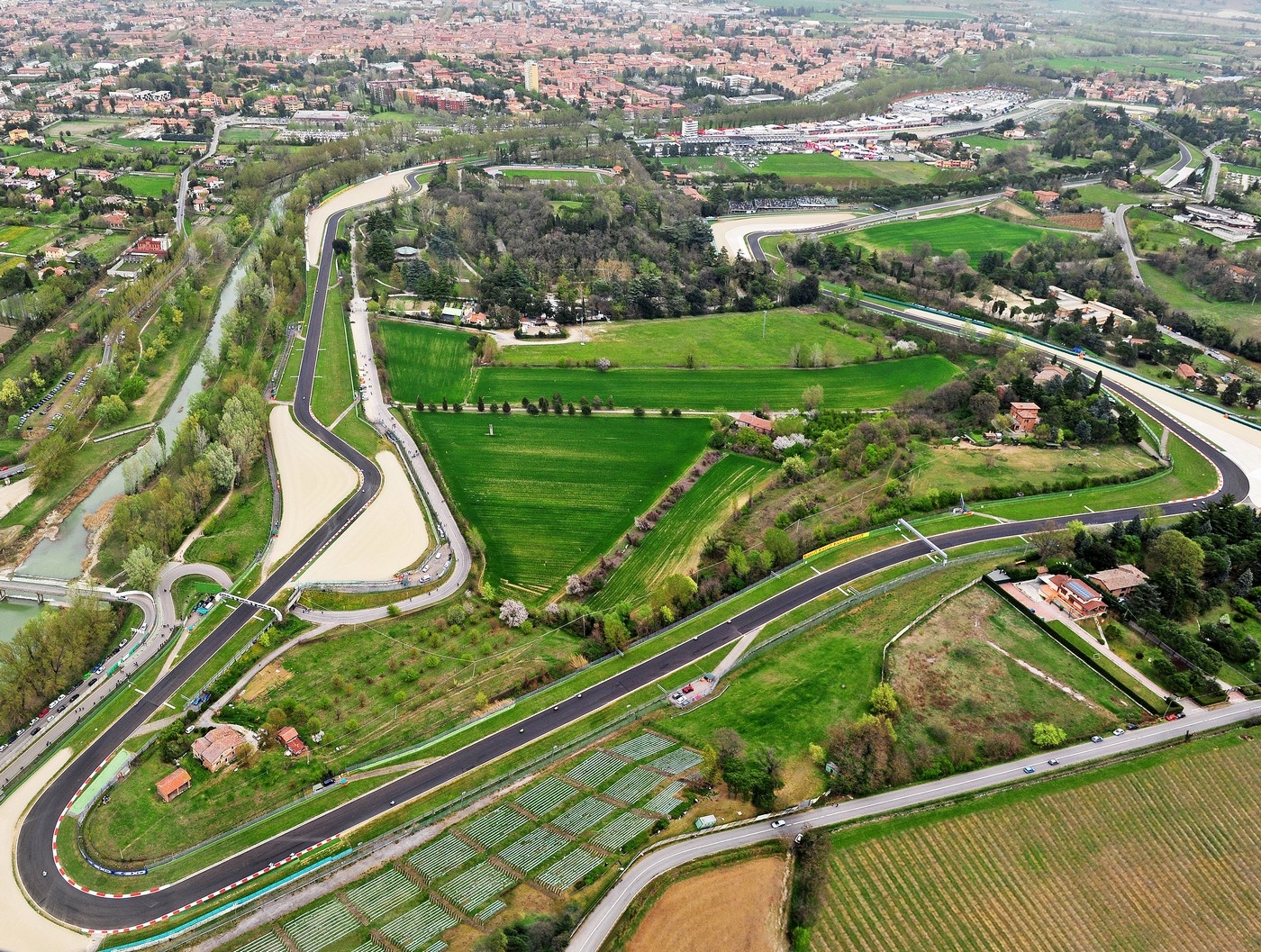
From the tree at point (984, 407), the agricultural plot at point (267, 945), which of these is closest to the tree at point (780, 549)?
the tree at point (984, 407)

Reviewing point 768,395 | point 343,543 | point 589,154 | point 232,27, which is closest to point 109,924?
point 343,543

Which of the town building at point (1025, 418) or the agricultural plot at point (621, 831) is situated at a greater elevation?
the town building at point (1025, 418)

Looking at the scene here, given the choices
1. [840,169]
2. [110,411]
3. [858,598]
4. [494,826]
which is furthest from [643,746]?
[840,169]

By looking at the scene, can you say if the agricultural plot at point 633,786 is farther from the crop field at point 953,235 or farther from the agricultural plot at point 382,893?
the crop field at point 953,235

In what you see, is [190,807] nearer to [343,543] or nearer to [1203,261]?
[343,543]

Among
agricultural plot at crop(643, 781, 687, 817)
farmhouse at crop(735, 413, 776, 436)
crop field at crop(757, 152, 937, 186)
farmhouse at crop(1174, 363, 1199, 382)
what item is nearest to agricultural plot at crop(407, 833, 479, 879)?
agricultural plot at crop(643, 781, 687, 817)

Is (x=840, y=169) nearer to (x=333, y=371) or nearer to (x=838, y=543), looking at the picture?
(x=333, y=371)
